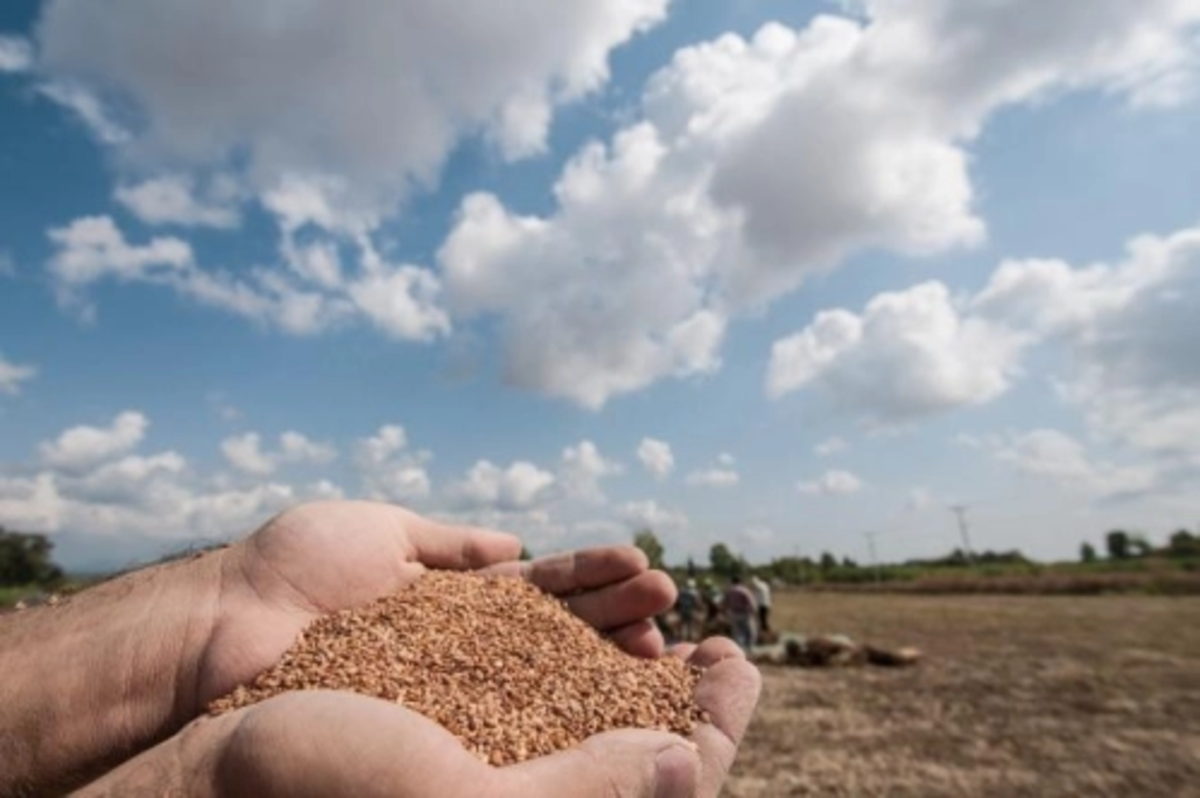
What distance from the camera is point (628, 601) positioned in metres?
3.96

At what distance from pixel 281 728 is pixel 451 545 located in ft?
7.43

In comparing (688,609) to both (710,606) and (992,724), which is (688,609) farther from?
(992,724)

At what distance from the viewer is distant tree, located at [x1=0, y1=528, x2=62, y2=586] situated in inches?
2562

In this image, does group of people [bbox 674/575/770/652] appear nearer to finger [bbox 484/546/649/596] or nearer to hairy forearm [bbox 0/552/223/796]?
finger [bbox 484/546/649/596]

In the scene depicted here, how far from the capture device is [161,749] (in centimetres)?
225

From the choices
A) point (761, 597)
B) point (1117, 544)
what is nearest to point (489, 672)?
point (761, 597)

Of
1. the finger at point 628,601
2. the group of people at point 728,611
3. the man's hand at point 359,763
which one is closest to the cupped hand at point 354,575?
the finger at point 628,601

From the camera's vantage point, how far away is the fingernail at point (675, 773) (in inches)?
89.9

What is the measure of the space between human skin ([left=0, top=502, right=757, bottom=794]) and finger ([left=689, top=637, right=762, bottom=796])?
40cm

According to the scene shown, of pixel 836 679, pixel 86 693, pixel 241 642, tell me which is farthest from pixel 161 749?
pixel 836 679

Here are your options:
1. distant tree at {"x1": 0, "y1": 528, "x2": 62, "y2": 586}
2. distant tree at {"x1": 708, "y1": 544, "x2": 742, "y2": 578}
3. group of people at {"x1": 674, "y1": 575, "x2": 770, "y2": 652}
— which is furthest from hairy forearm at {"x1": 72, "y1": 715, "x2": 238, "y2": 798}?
distant tree at {"x1": 0, "y1": 528, "x2": 62, "y2": 586}

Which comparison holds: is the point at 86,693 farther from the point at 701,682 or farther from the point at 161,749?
the point at 701,682

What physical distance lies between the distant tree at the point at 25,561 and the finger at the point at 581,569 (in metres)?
75.2

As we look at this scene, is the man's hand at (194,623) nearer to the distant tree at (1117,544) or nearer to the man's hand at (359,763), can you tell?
the man's hand at (359,763)
